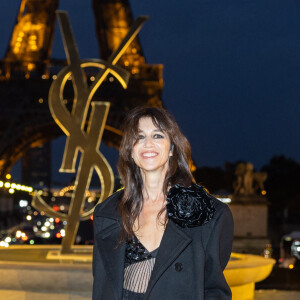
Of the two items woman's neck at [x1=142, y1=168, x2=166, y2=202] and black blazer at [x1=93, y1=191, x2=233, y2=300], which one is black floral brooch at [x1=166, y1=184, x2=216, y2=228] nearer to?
black blazer at [x1=93, y1=191, x2=233, y2=300]

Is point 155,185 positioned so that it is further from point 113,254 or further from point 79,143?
point 79,143

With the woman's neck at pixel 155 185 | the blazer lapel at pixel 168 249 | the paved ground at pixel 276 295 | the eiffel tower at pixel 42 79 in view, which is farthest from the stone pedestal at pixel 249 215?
the blazer lapel at pixel 168 249

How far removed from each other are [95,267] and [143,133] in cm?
75

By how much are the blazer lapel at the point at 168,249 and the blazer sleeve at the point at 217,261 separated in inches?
5.2

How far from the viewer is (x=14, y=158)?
168ft

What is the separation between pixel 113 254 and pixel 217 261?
1.72 ft

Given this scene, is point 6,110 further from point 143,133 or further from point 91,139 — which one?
point 143,133

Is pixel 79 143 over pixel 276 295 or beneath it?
over

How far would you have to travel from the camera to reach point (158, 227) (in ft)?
12.1

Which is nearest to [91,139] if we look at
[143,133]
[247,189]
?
[143,133]

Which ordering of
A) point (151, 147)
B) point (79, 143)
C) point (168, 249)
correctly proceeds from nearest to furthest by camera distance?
point (168, 249), point (151, 147), point (79, 143)

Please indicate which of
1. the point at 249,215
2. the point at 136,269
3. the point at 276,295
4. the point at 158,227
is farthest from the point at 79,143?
the point at 249,215

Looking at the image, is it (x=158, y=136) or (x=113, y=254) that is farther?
(x=158, y=136)

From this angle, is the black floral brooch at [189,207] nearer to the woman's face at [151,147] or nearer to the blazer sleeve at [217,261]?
the blazer sleeve at [217,261]
